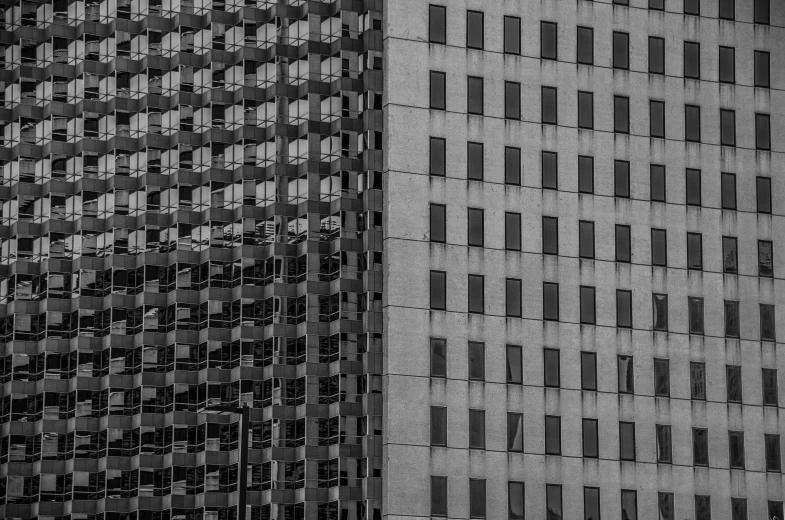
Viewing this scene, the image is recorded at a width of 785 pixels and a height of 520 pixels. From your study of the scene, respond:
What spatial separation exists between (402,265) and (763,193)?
68.7ft

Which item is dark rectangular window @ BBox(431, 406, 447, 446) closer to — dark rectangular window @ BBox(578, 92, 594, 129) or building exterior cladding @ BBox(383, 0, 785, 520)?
building exterior cladding @ BBox(383, 0, 785, 520)

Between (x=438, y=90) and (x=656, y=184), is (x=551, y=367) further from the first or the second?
(x=438, y=90)

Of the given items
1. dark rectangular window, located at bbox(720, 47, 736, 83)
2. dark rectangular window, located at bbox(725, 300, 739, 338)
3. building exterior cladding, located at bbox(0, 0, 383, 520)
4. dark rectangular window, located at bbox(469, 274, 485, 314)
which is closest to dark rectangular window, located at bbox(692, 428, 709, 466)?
dark rectangular window, located at bbox(725, 300, 739, 338)

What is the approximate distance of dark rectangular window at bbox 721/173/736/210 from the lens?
95.9 metres

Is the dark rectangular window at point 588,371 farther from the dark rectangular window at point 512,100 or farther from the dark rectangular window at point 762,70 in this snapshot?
the dark rectangular window at point 762,70

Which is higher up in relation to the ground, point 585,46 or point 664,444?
point 585,46

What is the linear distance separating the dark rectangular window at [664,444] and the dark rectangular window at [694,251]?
8.49m

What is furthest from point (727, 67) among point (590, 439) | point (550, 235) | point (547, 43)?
point (590, 439)

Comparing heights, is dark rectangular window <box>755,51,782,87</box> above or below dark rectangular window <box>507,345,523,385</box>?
above

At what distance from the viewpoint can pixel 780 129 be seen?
9800 centimetres

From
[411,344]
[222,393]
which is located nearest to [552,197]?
[411,344]

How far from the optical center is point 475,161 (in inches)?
3575

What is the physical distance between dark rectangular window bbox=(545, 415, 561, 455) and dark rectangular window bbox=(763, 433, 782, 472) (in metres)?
11.8

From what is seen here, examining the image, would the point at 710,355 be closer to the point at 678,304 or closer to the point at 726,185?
the point at 678,304
